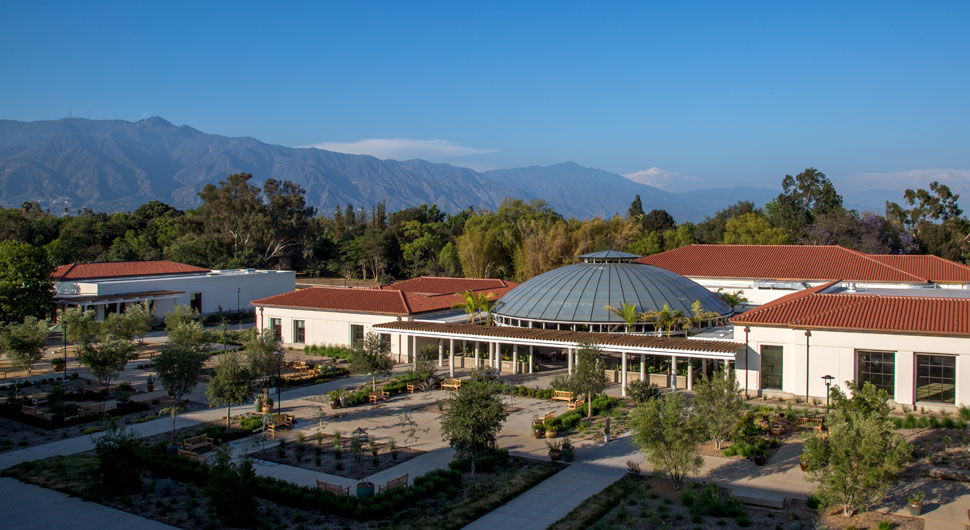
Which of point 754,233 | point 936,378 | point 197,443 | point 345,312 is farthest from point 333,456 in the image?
point 754,233

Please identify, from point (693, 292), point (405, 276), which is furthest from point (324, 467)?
point (405, 276)

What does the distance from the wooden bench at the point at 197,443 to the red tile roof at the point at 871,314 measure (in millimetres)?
21668

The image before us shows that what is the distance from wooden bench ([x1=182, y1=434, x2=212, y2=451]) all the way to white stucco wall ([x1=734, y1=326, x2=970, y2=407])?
21.7 metres

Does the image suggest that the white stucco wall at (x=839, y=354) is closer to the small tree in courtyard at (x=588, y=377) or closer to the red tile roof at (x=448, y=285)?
the small tree in courtyard at (x=588, y=377)

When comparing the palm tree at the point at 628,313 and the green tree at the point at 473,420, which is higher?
the palm tree at the point at 628,313

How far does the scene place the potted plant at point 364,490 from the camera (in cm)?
1839

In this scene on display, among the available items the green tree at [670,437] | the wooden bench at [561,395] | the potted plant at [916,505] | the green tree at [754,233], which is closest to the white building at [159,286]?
the wooden bench at [561,395]

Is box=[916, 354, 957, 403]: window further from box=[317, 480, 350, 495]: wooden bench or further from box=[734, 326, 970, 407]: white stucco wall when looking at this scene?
box=[317, 480, 350, 495]: wooden bench

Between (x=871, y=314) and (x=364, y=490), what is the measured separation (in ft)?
73.1

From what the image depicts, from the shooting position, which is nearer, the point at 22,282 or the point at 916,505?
the point at 916,505

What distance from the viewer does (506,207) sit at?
276 feet

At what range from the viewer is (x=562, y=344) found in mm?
31984

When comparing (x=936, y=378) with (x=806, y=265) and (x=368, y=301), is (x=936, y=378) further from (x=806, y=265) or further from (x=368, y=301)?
(x=368, y=301)

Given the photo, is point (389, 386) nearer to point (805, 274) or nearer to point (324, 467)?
point (324, 467)
